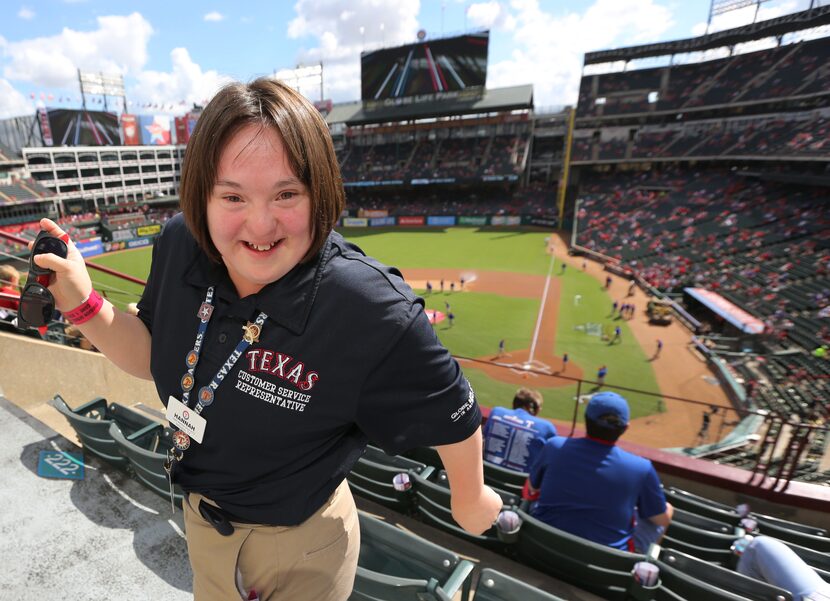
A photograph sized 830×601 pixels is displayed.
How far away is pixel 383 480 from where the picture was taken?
3445 millimetres

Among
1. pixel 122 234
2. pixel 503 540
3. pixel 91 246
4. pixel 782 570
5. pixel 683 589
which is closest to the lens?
pixel 683 589

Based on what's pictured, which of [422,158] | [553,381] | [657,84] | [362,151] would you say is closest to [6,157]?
[362,151]

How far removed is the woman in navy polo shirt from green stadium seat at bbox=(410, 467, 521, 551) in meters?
1.69

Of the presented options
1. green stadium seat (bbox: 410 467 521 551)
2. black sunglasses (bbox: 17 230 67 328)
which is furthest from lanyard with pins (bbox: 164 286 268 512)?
green stadium seat (bbox: 410 467 521 551)

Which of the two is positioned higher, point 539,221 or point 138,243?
point 539,221

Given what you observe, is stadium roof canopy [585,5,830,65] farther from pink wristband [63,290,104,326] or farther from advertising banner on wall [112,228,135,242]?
pink wristband [63,290,104,326]

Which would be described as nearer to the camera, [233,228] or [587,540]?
[233,228]

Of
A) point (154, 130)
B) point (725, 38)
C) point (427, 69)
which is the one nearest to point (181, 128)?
point (154, 130)

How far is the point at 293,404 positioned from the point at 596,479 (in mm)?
2218

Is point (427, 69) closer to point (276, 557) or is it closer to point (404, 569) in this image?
point (404, 569)

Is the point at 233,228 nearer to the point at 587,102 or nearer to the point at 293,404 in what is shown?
the point at 293,404

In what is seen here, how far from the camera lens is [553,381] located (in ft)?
46.3

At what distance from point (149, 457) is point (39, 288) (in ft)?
5.42

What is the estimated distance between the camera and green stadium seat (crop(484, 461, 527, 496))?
3.61 m
